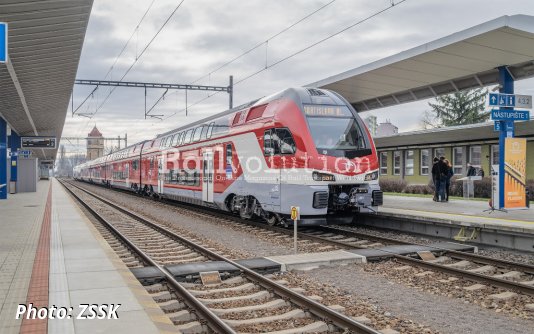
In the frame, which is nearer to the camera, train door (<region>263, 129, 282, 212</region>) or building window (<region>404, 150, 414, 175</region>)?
train door (<region>263, 129, 282, 212</region>)

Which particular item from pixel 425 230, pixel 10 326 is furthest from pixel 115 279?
pixel 425 230

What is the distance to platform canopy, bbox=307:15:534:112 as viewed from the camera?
11.7 meters

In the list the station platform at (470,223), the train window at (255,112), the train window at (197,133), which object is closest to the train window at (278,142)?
the train window at (255,112)

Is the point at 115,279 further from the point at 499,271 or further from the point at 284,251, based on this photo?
the point at 499,271

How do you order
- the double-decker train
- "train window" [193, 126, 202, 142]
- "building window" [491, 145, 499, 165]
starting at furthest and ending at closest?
"building window" [491, 145, 499, 165] < "train window" [193, 126, 202, 142] < the double-decker train

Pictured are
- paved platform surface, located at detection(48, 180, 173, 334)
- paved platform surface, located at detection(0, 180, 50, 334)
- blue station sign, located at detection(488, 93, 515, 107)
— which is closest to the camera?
paved platform surface, located at detection(48, 180, 173, 334)

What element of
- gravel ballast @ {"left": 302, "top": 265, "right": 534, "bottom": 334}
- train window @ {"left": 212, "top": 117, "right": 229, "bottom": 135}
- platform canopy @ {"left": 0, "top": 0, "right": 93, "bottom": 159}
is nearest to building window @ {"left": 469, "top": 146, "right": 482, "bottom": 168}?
train window @ {"left": 212, "top": 117, "right": 229, "bottom": 135}

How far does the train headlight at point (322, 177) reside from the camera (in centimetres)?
1112

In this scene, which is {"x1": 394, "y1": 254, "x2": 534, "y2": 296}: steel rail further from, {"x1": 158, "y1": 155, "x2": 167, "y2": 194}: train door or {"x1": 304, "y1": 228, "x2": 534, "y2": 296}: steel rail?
{"x1": 158, "y1": 155, "x2": 167, "y2": 194}: train door

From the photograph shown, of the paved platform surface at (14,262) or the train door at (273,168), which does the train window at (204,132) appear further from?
the paved platform surface at (14,262)

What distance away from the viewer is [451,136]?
26.4m

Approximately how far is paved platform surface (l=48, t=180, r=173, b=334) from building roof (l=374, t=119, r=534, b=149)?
19434 mm

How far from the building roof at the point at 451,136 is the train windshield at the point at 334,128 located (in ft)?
42.4

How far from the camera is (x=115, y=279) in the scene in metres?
6.69
